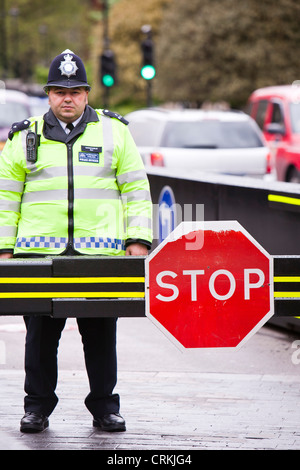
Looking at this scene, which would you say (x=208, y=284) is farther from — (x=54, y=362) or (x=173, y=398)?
(x=173, y=398)

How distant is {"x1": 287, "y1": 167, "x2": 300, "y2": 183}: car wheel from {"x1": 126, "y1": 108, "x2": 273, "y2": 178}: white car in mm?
521

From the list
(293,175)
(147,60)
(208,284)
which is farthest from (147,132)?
(208,284)

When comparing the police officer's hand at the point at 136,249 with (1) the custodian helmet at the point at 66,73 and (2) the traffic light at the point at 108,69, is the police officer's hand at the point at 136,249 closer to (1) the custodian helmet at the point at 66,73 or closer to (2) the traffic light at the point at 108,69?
(1) the custodian helmet at the point at 66,73

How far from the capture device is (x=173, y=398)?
6219mm

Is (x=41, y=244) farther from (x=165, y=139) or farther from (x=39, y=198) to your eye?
(x=165, y=139)

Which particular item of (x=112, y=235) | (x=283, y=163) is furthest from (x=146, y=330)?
(x=283, y=163)

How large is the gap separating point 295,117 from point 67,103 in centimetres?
1403

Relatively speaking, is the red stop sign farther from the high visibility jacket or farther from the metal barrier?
the high visibility jacket

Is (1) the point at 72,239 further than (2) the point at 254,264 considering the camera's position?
Yes

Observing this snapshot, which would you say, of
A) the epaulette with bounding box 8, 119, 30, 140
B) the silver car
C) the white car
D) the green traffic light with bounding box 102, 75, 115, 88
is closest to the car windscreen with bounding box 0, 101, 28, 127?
the silver car

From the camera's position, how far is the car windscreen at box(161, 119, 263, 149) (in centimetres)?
1702

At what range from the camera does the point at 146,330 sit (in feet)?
28.2

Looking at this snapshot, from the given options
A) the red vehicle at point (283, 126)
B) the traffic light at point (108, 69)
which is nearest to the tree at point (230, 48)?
the traffic light at point (108, 69)
